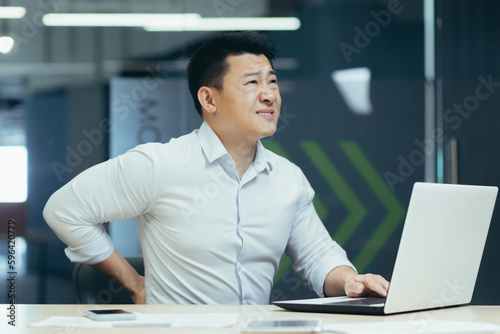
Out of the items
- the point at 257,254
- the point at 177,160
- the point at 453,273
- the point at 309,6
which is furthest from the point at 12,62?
the point at 453,273

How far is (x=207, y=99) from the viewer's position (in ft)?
8.26

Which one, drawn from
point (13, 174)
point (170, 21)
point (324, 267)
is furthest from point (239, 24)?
point (324, 267)

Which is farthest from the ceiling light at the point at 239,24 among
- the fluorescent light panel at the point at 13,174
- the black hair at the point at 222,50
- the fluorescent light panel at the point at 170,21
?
the black hair at the point at 222,50

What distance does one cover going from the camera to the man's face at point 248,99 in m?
2.37

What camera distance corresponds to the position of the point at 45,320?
1.53 meters

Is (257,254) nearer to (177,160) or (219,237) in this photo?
(219,237)

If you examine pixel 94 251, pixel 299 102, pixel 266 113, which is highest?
pixel 299 102

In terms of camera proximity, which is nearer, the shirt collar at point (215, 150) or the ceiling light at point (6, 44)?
the shirt collar at point (215, 150)

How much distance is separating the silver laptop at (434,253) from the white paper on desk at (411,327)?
101 mm

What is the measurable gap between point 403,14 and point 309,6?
602 mm

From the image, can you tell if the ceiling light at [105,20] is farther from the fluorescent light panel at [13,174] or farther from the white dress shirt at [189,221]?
the white dress shirt at [189,221]

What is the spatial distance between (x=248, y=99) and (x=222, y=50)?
0.25m

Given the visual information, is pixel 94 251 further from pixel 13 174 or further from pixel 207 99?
pixel 13 174

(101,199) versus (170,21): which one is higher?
(170,21)
